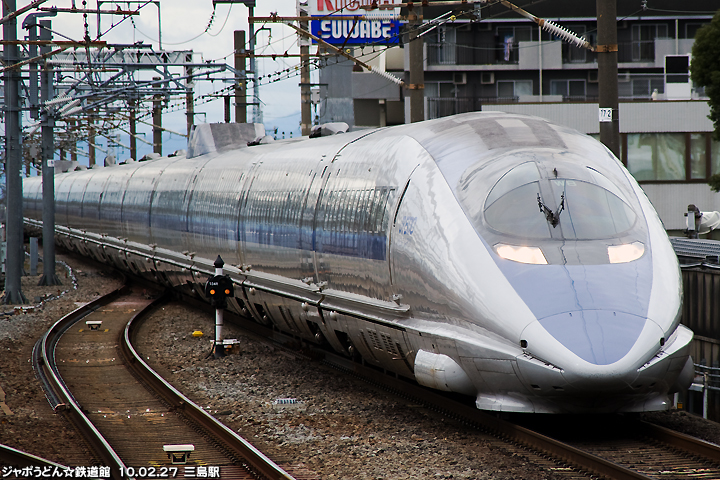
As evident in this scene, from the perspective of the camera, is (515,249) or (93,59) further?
(93,59)

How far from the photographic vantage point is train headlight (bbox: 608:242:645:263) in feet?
27.0

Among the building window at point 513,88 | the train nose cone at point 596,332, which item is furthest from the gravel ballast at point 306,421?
the building window at point 513,88

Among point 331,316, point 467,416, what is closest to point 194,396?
point 331,316

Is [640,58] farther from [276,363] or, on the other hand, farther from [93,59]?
[276,363]

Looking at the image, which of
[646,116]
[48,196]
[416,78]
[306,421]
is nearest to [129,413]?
[306,421]

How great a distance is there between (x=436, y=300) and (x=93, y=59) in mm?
23758

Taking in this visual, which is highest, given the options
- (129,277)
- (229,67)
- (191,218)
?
(229,67)

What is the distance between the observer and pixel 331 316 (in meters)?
11.5

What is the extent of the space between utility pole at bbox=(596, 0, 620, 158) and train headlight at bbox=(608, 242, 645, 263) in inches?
148

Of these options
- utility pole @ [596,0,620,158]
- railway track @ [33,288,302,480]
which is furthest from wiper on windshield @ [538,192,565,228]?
utility pole @ [596,0,620,158]

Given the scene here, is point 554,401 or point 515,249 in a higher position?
point 515,249

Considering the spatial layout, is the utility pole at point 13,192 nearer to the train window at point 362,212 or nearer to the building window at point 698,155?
the train window at point 362,212

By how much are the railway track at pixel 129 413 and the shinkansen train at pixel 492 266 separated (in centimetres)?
198

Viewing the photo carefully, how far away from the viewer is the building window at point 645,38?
40344mm
